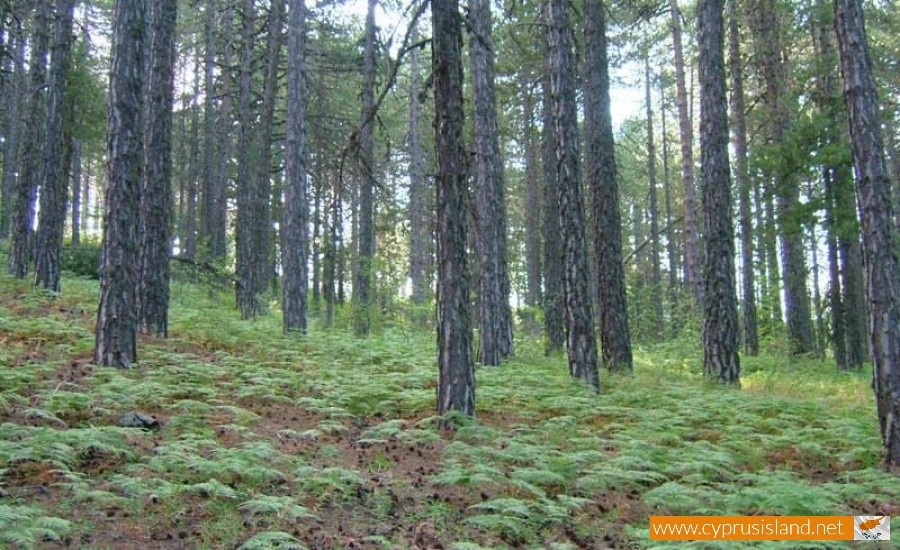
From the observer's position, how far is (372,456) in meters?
6.54

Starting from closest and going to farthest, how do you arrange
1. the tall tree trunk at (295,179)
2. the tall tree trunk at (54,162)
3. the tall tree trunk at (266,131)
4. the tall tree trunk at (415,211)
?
the tall tree trunk at (54,162) < the tall tree trunk at (295,179) < the tall tree trunk at (266,131) < the tall tree trunk at (415,211)

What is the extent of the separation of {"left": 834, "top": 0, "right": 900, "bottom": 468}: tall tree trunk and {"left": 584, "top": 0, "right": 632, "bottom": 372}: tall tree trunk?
5.99 metres

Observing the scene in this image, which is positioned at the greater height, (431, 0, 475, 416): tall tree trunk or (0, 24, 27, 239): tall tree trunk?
(0, 24, 27, 239): tall tree trunk

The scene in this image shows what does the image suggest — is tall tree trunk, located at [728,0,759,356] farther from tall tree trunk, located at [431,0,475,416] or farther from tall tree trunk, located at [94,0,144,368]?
tall tree trunk, located at [94,0,144,368]

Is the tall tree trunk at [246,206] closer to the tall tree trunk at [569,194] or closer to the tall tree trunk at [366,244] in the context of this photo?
the tall tree trunk at [366,244]

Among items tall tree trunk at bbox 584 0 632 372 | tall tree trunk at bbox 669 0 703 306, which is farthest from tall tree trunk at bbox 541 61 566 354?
tall tree trunk at bbox 669 0 703 306

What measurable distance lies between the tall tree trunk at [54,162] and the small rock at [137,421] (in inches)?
415

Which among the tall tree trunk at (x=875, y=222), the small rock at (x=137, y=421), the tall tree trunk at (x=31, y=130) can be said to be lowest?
the small rock at (x=137, y=421)

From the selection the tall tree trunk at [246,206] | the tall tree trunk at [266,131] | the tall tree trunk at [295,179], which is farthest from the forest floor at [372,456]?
the tall tree trunk at [266,131]

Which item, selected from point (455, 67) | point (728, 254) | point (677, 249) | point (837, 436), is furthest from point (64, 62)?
point (677, 249)

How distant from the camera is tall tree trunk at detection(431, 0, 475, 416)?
7.48 meters

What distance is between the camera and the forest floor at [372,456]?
15.5 feet

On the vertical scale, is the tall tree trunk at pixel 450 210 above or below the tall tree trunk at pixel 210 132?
below

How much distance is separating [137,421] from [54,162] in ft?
36.5
